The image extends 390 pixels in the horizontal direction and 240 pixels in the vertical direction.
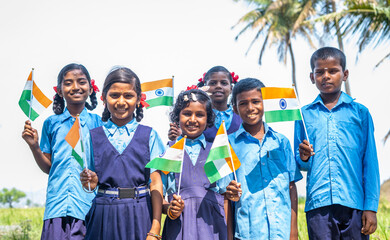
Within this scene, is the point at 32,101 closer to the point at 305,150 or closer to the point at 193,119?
the point at 193,119

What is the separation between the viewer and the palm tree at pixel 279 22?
26.1 metres

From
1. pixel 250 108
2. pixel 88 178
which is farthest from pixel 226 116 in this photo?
pixel 88 178

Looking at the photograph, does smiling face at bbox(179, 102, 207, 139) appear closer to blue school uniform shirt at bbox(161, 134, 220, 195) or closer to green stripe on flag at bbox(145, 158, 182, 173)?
blue school uniform shirt at bbox(161, 134, 220, 195)

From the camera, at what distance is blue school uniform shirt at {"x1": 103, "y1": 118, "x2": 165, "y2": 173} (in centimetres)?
368

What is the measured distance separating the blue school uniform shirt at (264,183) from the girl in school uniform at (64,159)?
4.30 feet

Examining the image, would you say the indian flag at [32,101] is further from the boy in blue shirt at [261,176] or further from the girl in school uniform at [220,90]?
the boy in blue shirt at [261,176]

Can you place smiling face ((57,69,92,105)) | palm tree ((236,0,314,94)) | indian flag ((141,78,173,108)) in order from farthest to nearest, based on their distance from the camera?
palm tree ((236,0,314,94)), indian flag ((141,78,173,108)), smiling face ((57,69,92,105))

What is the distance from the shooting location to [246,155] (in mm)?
3877

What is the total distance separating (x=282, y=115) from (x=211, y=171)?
0.84 metres

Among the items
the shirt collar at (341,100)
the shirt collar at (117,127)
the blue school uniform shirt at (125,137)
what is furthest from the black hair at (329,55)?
the shirt collar at (117,127)

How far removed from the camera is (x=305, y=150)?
12.3 feet

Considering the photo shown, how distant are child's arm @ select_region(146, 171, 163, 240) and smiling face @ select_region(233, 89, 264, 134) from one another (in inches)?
34.6

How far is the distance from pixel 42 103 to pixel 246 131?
1980 millimetres

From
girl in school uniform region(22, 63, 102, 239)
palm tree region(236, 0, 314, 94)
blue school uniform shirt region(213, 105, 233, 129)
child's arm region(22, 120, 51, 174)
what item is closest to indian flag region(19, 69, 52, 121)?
girl in school uniform region(22, 63, 102, 239)
